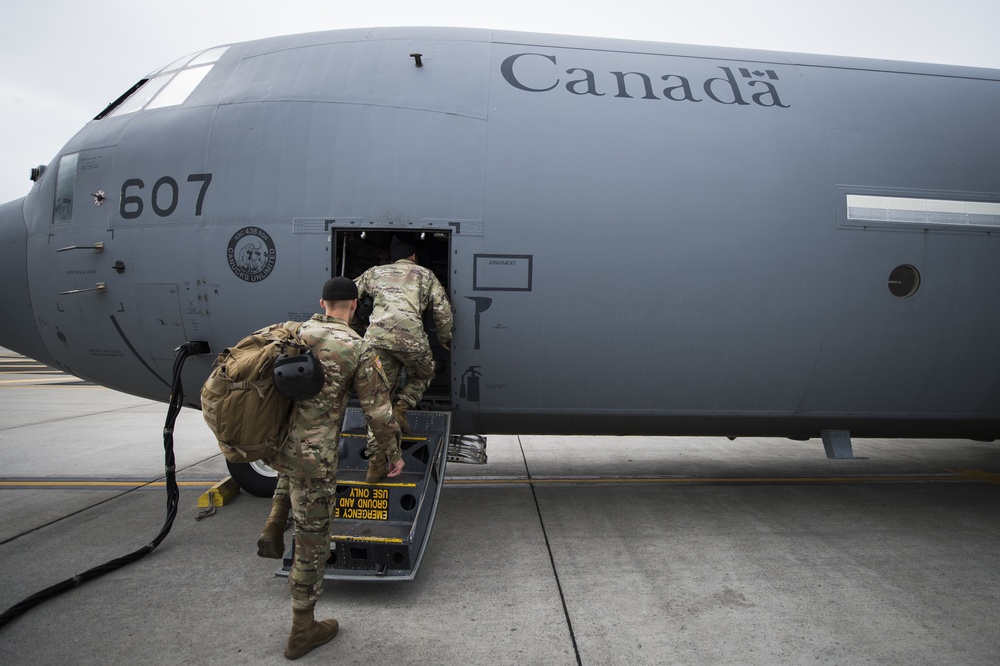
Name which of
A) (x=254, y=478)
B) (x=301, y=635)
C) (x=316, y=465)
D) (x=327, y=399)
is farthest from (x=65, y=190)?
(x=301, y=635)

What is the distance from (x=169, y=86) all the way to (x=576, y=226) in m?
4.04

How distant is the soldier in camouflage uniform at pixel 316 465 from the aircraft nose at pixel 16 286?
3888 mm

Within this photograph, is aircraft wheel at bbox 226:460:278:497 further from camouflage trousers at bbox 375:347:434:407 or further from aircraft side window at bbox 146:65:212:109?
aircraft side window at bbox 146:65:212:109

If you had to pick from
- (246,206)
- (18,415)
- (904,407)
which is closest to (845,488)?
(904,407)

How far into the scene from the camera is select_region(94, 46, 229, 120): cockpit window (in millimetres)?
5195

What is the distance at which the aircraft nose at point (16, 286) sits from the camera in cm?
526

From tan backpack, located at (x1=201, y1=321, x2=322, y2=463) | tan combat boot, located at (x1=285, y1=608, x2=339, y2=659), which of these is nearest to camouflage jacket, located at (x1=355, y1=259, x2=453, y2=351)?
tan backpack, located at (x1=201, y1=321, x2=322, y2=463)

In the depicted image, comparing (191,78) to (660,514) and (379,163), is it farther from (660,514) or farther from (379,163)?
(660,514)

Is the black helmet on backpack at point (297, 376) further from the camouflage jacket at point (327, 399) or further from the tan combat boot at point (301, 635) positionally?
the tan combat boot at point (301, 635)

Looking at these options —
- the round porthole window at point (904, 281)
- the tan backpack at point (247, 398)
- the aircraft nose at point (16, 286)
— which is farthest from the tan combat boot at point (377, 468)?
the round porthole window at point (904, 281)

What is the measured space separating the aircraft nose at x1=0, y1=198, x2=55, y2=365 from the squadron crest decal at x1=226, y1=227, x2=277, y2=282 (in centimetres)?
223

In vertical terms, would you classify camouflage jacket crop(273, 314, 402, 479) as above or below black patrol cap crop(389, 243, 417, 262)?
below

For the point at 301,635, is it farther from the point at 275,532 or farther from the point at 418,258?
the point at 418,258

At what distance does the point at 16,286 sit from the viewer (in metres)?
5.29
